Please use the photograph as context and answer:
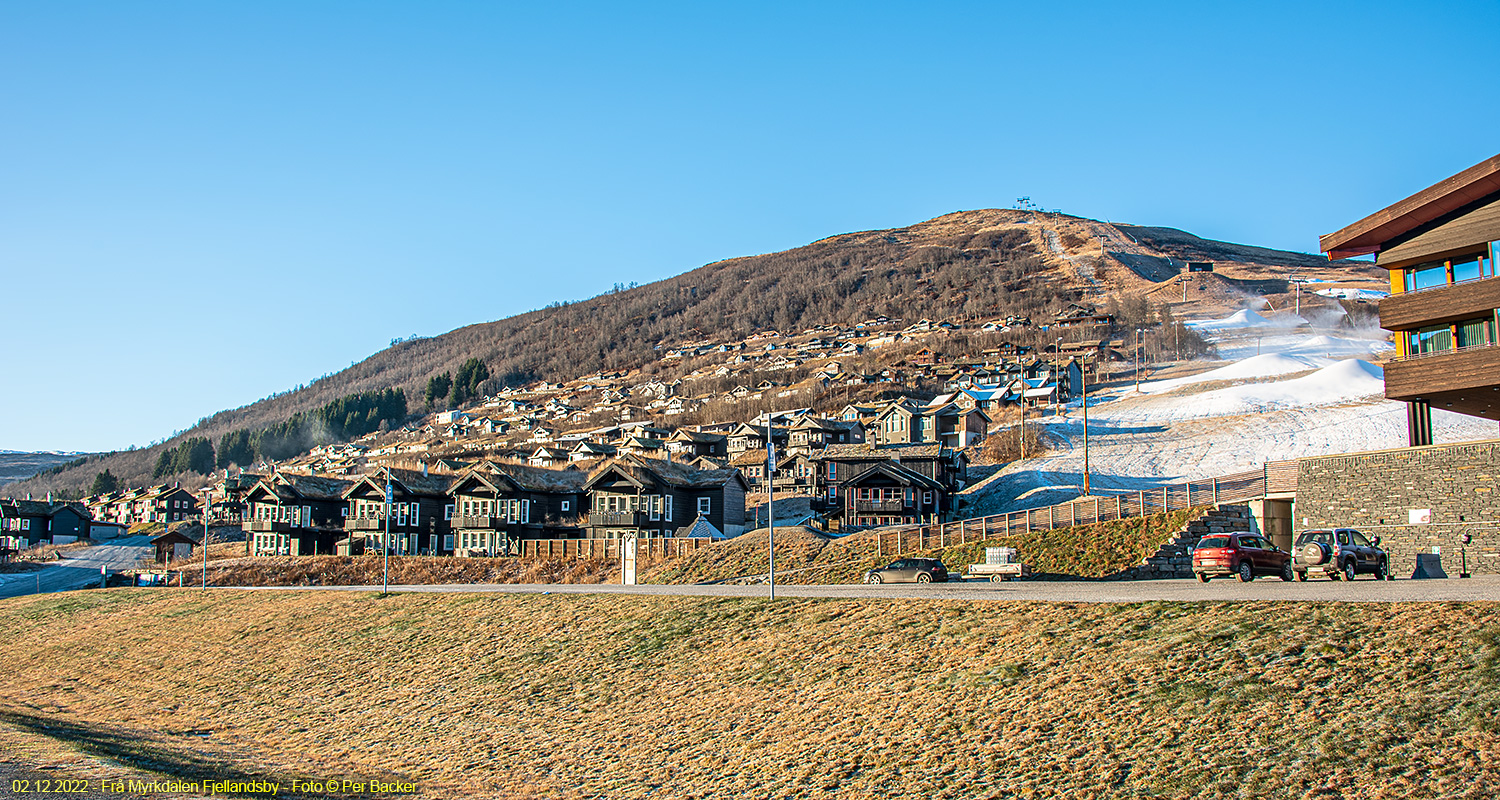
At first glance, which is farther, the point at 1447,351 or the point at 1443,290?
the point at 1443,290

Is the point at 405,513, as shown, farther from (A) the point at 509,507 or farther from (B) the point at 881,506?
(B) the point at 881,506

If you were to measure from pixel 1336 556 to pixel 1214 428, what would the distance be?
66.1 m

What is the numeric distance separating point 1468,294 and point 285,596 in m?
50.9

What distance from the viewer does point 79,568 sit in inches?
3701

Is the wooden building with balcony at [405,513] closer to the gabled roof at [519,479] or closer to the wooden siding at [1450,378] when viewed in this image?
the gabled roof at [519,479]

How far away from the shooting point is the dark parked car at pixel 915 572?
132 feet

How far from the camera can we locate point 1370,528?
36625 millimetres

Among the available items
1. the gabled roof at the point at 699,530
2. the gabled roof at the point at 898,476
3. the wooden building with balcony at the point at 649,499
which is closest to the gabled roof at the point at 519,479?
the wooden building with balcony at the point at 649,499

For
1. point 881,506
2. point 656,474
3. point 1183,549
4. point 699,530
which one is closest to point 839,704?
point 1183,549

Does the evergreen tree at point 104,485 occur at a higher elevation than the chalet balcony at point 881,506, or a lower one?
higher

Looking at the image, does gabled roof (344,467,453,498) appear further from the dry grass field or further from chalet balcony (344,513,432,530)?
the dry grass field

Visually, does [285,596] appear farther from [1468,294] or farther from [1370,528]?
[1468,294]

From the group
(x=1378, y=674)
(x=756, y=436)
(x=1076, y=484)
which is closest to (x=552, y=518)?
(x=1076, y=484)

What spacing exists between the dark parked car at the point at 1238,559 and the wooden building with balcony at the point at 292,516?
228 feet
